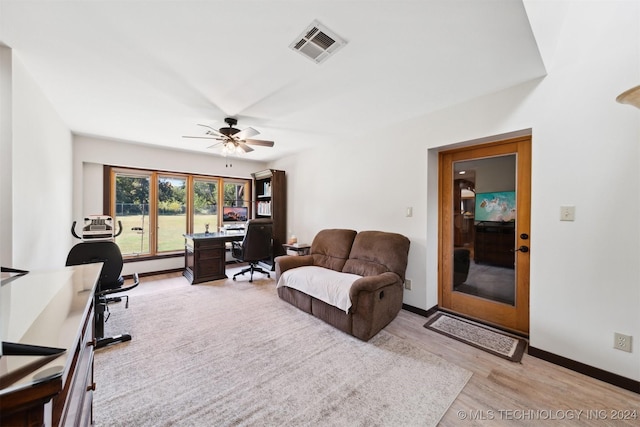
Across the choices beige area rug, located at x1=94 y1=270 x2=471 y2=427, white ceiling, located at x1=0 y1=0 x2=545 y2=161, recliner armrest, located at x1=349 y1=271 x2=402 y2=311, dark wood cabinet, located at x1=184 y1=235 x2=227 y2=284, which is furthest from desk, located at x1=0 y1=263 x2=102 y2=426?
dark wood cabinet, located at x1=184 y1=235 x2=227 y2=284

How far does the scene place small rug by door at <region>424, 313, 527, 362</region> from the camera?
2189 mm

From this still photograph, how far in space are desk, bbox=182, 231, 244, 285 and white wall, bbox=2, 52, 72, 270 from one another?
1589mm

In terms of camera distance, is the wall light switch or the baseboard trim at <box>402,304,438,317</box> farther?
the baseboard trim at <box>402,304,438,317</box>

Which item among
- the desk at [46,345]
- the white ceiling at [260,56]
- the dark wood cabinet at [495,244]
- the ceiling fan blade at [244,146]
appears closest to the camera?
the desk at [46,345]

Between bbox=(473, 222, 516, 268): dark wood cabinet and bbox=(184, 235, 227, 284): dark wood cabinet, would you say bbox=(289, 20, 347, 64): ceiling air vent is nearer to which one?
bbox=(473, 222, 516, 268): dark wood cabinet

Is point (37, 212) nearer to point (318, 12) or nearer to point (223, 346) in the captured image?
point (223, 346)

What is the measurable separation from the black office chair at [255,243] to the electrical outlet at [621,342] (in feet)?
13.4

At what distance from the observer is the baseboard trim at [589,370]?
68.5 inches

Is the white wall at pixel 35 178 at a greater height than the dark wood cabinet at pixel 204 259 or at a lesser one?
greater

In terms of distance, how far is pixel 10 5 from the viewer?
143 centimetres

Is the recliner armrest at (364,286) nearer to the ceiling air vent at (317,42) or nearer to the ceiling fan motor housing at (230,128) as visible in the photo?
the ceiling air vent at (317,42)

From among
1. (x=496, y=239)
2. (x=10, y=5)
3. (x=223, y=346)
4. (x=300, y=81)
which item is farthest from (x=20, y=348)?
(x=496, y=239)

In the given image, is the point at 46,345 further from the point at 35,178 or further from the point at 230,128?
the point at 230,128

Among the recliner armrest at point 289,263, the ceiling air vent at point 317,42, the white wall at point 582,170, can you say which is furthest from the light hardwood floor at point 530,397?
the ceiling air vent at point 317,42
